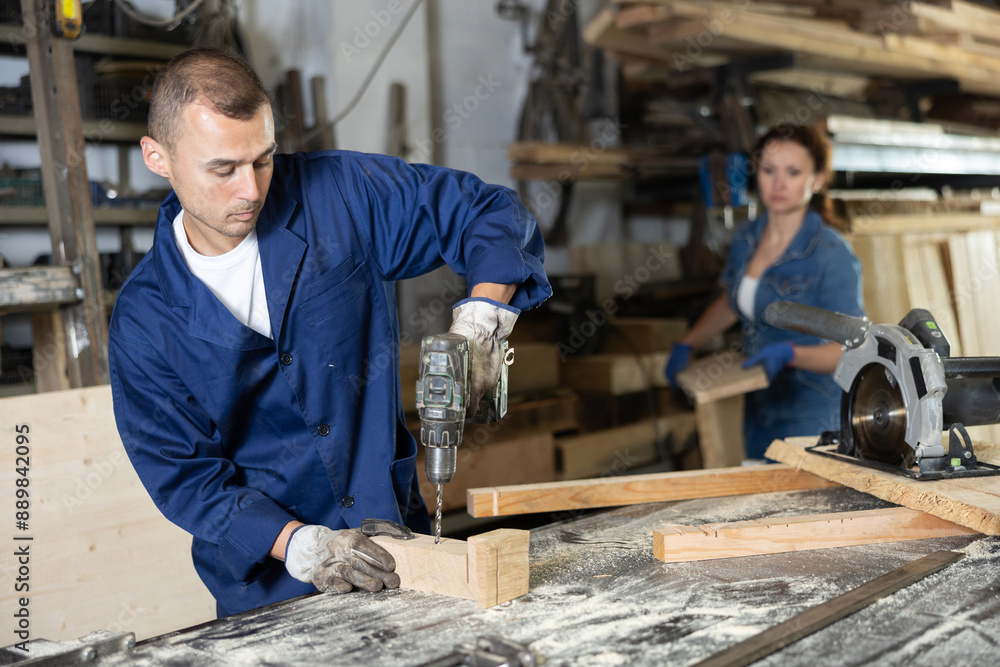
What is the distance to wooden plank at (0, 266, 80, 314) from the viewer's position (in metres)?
2.62

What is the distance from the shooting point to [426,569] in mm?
1521

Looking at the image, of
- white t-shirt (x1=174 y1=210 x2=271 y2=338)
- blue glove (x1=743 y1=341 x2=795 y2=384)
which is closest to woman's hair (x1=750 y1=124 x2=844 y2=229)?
blue glove (x1=743 y1=341 x2=795 y2=384)

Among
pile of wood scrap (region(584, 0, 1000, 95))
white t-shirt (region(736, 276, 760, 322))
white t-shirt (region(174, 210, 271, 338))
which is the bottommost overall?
white t-shirt (region(736, 276, 760, 322))

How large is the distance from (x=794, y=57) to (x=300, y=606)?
3514 millimetres

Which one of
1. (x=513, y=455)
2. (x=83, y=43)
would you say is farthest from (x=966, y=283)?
(x=83, y=43)

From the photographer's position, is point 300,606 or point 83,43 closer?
point 300,606

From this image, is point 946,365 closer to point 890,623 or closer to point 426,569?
point 890,623

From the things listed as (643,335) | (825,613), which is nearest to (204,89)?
(825,613)

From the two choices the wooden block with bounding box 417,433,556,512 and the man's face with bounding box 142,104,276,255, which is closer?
the man's face with bounding box 142,104,276,255

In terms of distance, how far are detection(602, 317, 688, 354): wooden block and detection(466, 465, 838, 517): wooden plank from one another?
2419 mm

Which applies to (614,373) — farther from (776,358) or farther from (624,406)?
(776,358)

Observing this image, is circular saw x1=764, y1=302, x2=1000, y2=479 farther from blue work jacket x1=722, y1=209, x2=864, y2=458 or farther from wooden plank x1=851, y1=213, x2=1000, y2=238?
wooden plank x1=851, y1=213, x2=1000, y2=238

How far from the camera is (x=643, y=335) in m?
4.64

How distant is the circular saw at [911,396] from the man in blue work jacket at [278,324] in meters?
0.78
